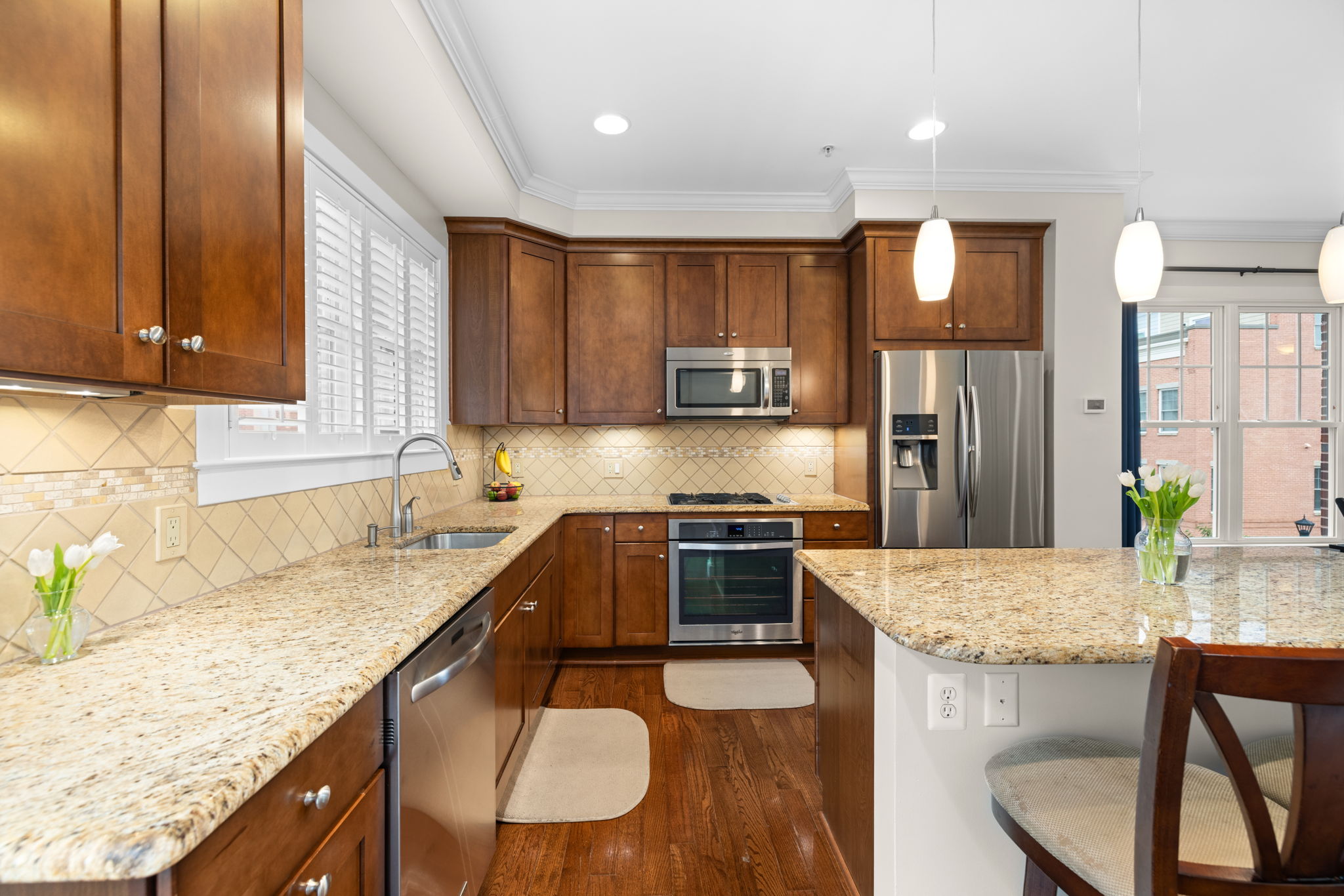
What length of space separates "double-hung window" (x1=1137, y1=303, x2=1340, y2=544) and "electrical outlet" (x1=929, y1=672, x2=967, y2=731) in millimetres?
3961

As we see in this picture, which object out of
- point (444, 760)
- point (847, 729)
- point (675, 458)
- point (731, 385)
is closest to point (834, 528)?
point (731, 385)

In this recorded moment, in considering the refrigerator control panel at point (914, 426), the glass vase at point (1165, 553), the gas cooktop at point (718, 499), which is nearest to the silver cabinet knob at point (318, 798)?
the glass vase at point (1165, 553)

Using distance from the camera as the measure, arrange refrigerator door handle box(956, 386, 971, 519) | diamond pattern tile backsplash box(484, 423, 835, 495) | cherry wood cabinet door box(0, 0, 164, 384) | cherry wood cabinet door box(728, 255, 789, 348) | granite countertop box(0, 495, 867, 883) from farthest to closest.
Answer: diamond pattern tile backsplash box(484, 423, 835, 495), cherry wood cabinet door box(728, 255, 789, 348), refrigerator door handle box(956, 386, 971, 519), cherry wood cabinet door box(0, 0, 164, 384), granite countertop box(0, 495, 867, 883)

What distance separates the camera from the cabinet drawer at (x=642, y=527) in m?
3.42

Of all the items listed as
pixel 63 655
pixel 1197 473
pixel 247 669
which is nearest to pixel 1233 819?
Answer: pixel 1197 473

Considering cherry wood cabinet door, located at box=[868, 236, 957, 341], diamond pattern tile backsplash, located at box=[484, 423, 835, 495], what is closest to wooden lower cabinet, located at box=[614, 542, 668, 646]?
diamond pattern tile backsplash, located at box=[484, 423, 835, 495]

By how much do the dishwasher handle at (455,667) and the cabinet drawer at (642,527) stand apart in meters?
1.61

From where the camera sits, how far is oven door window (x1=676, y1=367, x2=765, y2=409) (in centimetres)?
370

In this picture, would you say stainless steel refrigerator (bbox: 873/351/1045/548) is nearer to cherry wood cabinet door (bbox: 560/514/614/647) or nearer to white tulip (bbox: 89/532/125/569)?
cherry wood cabinet door (bbox: 560/514/614/647)

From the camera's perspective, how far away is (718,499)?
379cm

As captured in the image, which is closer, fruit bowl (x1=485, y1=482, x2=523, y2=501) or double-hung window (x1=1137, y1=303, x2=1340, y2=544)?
fruit bowl (x1=485, y1=482, x2=523, y2=501)

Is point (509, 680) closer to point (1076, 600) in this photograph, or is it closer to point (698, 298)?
point (1076, 600)

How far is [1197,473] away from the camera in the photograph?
4.64 ft

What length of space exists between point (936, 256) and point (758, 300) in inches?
80.1
